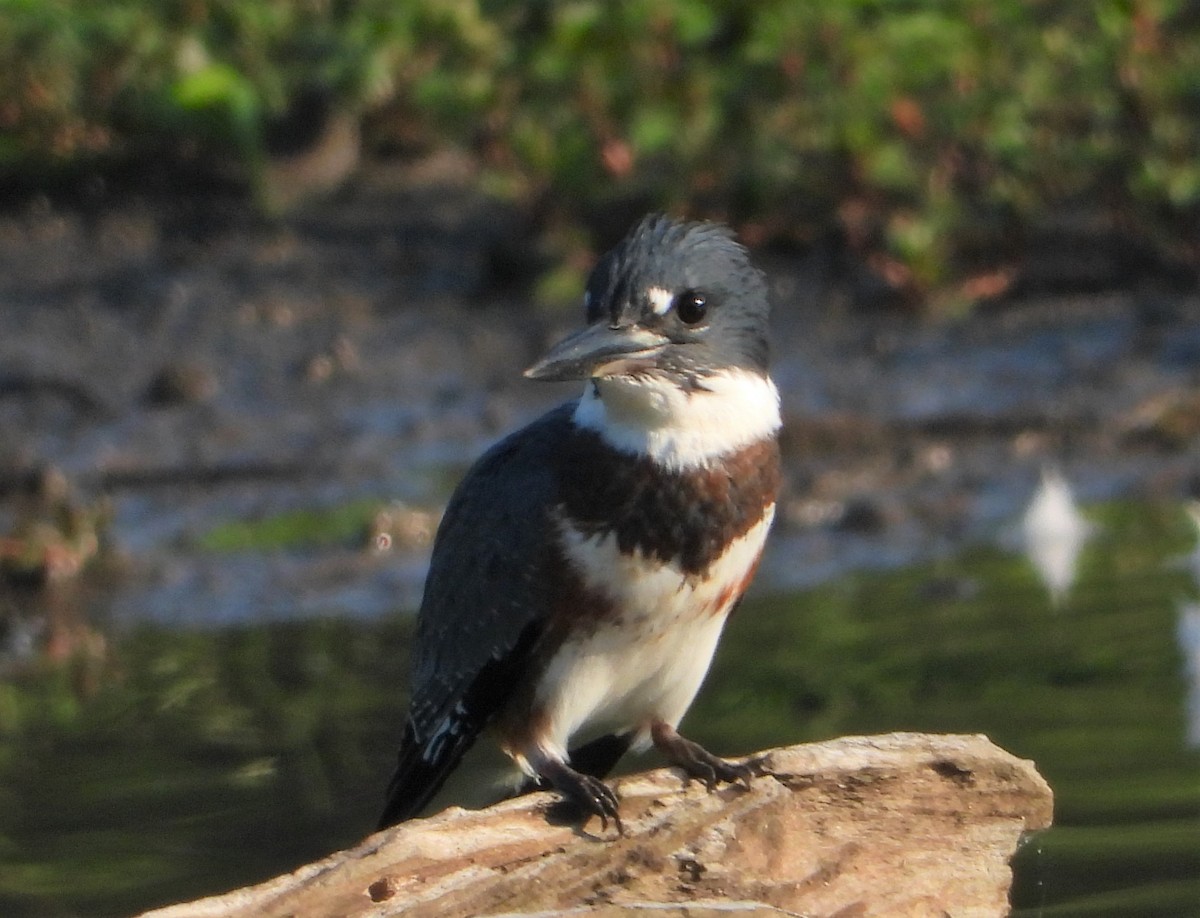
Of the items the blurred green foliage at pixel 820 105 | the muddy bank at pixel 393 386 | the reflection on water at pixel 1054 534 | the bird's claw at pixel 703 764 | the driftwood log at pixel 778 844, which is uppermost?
the blurred green foliage at pixel 820 105

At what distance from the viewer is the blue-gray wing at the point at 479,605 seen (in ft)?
15.2

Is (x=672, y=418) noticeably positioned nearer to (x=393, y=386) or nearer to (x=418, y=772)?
(x=418, y=772)

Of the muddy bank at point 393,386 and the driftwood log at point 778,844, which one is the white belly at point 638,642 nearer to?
the driftwood log at point 778,844

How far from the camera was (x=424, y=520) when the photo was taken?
7.69 meters

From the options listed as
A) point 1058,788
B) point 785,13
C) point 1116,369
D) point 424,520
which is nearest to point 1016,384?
point 1116,369

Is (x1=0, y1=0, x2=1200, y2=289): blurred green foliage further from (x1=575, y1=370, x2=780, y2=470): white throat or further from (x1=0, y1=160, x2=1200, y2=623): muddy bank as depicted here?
(x1=575, y1=370, x2=780, y2=470): white throat

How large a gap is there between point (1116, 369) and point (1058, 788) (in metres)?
3.42

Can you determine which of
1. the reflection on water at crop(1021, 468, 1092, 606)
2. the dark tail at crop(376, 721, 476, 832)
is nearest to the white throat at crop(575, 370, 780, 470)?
the dark tail at crop(376, 721, 476, 832)

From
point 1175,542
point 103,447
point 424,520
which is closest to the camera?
point 1175,542

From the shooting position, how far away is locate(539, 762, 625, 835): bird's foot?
4176mm

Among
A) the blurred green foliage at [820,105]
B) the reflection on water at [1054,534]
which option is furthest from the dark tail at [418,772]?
the blurred green foliage at [820,105]

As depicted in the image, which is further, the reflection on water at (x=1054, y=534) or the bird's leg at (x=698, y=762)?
the reflection on water at (x=1054, y=534)

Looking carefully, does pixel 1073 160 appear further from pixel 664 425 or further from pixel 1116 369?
pixel 664 425

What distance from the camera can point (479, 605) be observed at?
4766 millimetres
